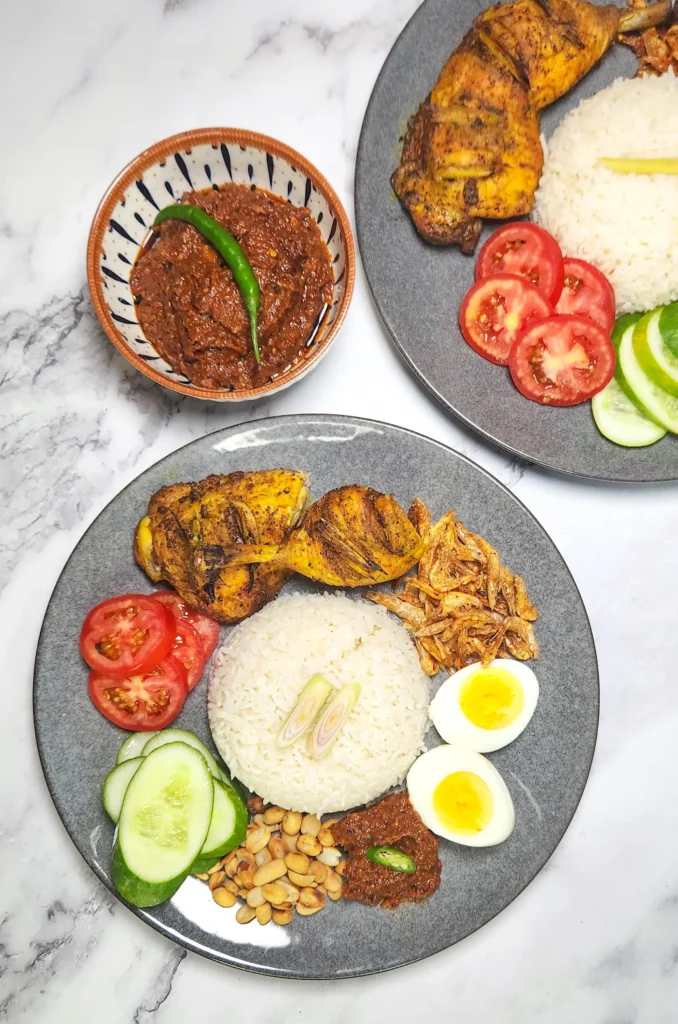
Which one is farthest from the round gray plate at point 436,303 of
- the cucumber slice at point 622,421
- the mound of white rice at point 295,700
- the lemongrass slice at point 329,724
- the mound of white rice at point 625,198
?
the lemongrass slice at point 329,724

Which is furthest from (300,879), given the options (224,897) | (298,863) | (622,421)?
(622,421)

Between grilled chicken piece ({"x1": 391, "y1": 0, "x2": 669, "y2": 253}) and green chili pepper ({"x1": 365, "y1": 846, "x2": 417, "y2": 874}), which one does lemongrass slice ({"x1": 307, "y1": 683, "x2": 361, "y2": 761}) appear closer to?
green chili pepper ({"x1": 365, "y1": 846, "x2": 417, "y2": 874})

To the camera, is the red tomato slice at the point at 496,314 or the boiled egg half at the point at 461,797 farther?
Result: the red tomato slice at the point at 496,314

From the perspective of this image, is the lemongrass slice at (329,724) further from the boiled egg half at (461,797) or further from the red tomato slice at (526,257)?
the red tomato slice at (526,257)

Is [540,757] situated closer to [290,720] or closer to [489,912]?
[489,912]

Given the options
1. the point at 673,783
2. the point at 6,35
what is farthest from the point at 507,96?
the point at 673,783

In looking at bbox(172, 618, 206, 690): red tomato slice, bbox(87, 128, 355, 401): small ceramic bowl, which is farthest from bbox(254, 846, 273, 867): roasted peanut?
bbox(87, 128, 355, 401): small ceramic bowl
